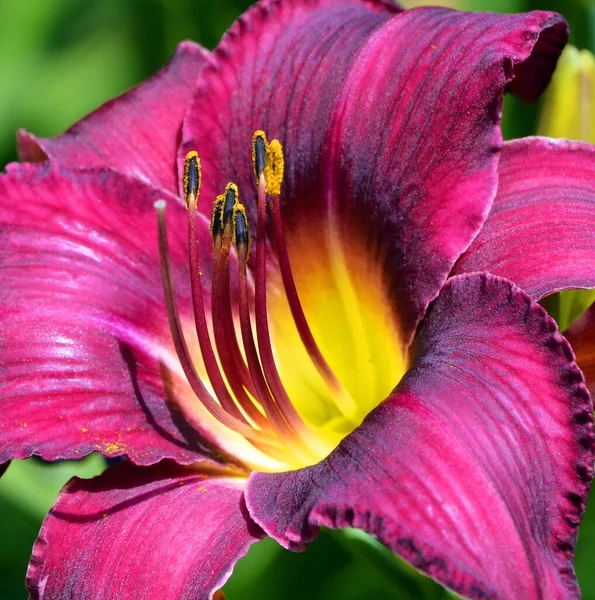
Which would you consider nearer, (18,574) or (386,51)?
(386,51)

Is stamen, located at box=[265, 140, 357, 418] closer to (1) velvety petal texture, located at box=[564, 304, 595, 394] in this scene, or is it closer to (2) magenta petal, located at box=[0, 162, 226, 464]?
(2) magenta petal, located at box=[0, 162, 226, 464]

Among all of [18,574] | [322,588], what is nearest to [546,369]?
[322,588]

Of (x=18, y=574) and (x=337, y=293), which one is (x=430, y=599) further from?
(x=18, y=574)

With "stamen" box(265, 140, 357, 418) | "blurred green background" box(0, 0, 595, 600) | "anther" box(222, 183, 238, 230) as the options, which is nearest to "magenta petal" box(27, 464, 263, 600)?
"stamen" box(265, 140, 357, 418)

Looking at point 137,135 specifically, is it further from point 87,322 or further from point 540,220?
point 540,220

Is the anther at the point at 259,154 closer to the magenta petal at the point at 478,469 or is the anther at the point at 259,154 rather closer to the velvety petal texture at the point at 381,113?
the velvety petal texture at the point at 381,113

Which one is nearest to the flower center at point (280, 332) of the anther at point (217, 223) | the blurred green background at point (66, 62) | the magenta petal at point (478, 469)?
the anther at point (217, 223)
